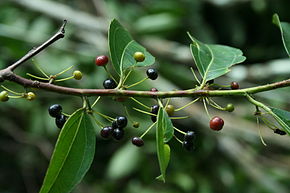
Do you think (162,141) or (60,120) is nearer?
(162,141)

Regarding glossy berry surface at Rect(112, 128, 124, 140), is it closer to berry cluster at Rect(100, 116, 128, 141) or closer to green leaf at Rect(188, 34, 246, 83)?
berry cluster at Rect(100, 116, 128, 141)

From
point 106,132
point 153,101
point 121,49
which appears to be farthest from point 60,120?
point 153,101

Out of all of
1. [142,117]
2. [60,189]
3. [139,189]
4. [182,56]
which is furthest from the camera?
[182,56]

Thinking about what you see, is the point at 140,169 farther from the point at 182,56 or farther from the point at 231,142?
the point at 182,56

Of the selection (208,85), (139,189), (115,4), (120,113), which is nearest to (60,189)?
(208,85)

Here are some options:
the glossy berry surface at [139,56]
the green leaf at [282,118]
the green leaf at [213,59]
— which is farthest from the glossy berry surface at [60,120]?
the green leaf at [282,118]

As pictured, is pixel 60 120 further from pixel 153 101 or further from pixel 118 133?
pixel 153 101
